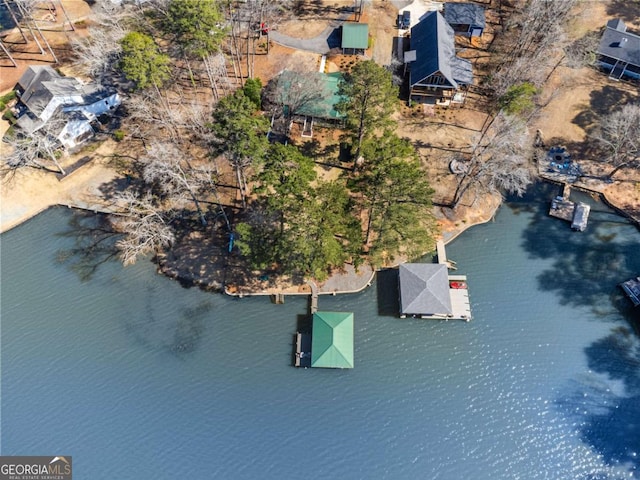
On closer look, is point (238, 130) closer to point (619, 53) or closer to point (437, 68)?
point (437, 68)

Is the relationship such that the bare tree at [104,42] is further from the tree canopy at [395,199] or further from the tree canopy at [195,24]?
the tree canopy at [395,199]

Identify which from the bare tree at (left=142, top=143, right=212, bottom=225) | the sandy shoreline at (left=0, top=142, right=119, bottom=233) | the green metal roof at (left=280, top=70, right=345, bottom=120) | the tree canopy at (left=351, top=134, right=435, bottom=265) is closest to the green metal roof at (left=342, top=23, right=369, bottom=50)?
the green metal roof at (left=280, top=70, right=345, bottom=120)

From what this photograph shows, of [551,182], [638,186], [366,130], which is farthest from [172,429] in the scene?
[638,186]

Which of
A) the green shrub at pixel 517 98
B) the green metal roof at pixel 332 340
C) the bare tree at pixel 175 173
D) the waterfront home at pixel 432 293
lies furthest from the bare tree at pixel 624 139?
the bare tree at pixel 175 173

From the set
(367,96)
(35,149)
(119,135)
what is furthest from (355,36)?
(35,149)

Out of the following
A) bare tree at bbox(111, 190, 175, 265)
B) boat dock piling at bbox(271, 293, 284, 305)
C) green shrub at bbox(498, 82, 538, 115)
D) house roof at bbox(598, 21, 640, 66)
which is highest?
house roof at bbox(598, 21, 640, 66)

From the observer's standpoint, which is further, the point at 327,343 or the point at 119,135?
the point at 119,135

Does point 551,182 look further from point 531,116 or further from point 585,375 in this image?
point 585,375

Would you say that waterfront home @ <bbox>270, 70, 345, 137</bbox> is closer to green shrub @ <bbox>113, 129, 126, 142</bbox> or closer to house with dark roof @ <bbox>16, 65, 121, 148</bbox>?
green shrub @ <bbox>113, 129, 126, 142</bbox>

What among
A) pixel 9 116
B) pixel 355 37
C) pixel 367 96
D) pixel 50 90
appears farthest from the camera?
pixel 355 37
